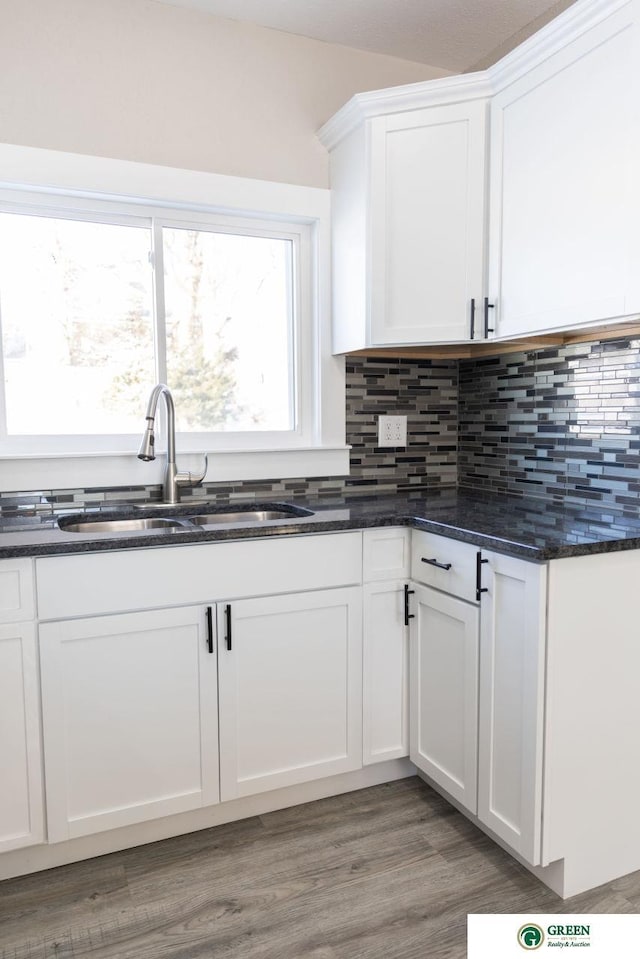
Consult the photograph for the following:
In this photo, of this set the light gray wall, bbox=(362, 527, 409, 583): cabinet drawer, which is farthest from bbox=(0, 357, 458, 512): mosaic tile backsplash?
the light gray wall

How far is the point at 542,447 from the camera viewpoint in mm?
2373

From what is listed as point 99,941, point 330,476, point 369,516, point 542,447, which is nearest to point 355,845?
point 99,941

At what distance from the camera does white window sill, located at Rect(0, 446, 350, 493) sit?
7.07 feet

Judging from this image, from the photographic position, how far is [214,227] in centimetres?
241

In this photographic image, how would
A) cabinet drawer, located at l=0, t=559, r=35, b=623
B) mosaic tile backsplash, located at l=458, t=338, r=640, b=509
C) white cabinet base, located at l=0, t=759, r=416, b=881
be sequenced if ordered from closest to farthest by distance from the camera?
cabinet drawer, located at l=0, t=559, r=35, b=623 < white cabinet base, located at l=0, t=759, r=416, b=881 < mosaic tile backsplash, located at l=458, t=338, r=640, b=509

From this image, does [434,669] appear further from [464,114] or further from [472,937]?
[464,114]

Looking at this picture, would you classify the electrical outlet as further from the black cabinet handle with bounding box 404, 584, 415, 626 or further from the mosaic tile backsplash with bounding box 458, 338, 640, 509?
the black cabinet handle with bounding box 404, 584, 415, 626

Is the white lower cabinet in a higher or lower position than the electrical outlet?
lower

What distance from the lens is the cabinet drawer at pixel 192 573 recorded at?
1.70 m

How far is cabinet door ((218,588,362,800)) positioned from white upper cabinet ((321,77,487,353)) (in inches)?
36.5

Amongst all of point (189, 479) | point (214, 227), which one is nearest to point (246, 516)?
point (189, 479)

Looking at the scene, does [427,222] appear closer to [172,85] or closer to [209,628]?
[172,85]

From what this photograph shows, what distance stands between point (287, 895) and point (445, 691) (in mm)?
666

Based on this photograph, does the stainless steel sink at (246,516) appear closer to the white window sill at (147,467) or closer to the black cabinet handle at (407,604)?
the white window sill at (147,467)
